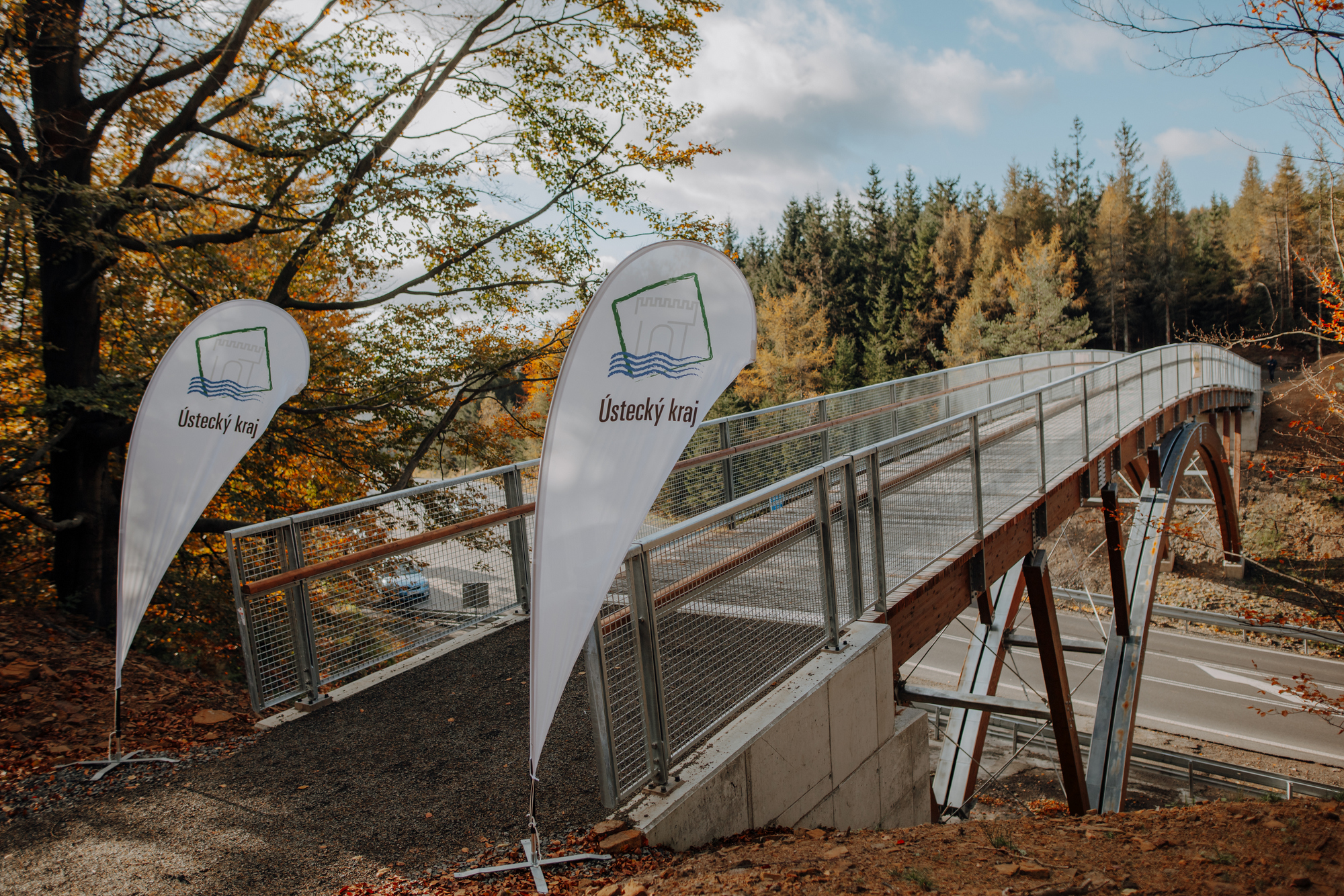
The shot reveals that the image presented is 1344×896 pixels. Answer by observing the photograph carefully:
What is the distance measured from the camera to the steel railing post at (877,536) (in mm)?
5309

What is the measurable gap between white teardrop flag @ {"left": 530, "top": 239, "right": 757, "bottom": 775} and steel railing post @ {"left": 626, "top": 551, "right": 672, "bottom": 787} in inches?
11.1

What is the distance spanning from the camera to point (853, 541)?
201 inches

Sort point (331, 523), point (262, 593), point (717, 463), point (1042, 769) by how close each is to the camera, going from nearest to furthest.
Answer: point (262, 593) → point (331, 523) → point (717, 463) → point (1042, 769)

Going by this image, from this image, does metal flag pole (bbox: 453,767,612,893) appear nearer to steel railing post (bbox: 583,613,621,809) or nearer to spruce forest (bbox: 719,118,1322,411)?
steel railing post (bbox: 583,613,621,809)

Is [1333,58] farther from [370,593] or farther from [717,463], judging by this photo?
[370,593]

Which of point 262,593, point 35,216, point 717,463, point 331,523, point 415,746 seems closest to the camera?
point 415,746

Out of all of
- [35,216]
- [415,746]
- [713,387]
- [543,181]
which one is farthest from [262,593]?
[543,181]

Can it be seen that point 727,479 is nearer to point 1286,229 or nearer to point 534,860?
point 534,860

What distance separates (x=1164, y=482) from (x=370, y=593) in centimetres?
1334

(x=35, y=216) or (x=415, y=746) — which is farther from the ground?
(x=35, y=216)

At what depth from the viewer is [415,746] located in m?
4.49

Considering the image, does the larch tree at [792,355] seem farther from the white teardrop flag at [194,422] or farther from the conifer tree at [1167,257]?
the white teardrop flag at [194,422]

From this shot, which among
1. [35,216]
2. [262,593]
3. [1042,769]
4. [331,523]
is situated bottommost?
[1042,769]

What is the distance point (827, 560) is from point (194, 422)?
438 cm
